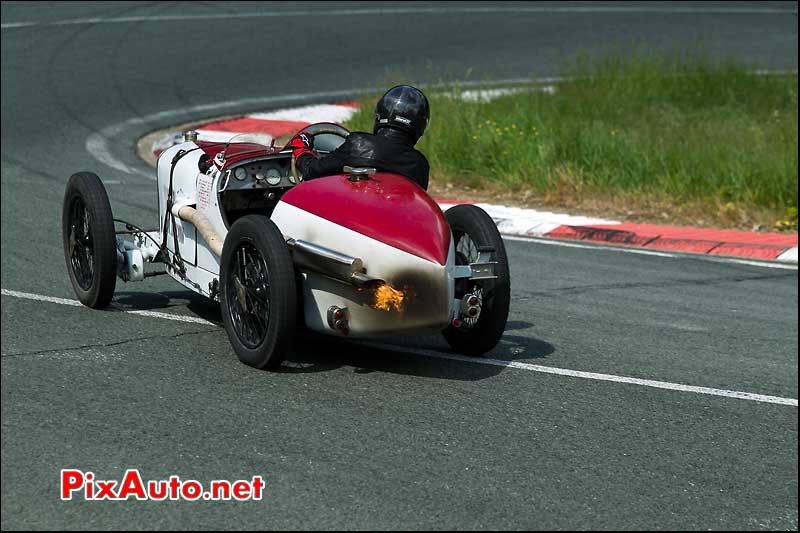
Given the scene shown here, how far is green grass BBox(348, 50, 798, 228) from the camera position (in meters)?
12.5

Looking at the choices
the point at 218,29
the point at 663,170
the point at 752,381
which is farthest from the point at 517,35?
the point at 752,381

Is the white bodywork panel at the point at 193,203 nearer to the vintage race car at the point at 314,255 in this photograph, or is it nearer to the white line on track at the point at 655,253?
the vintage race car at the point at 314,255

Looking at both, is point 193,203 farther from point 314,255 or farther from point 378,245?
point 378,245

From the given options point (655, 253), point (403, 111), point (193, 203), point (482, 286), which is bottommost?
point (655, 253)

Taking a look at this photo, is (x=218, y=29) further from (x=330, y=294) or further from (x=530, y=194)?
(x=330, y=294)

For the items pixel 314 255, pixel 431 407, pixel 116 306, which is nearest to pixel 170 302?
pixel 116 306

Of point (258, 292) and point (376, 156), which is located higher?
point (376, 156)

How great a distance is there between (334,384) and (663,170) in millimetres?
7369

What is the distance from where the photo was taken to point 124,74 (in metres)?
17.9

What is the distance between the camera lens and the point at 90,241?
7.92 metres

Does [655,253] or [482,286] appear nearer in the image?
[482,286]

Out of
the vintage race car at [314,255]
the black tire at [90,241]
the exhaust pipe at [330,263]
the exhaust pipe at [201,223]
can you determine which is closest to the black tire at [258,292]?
the vintage race car at [314,255]

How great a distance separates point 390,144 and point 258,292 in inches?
44.6

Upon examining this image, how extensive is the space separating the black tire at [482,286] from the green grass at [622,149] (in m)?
5.49
